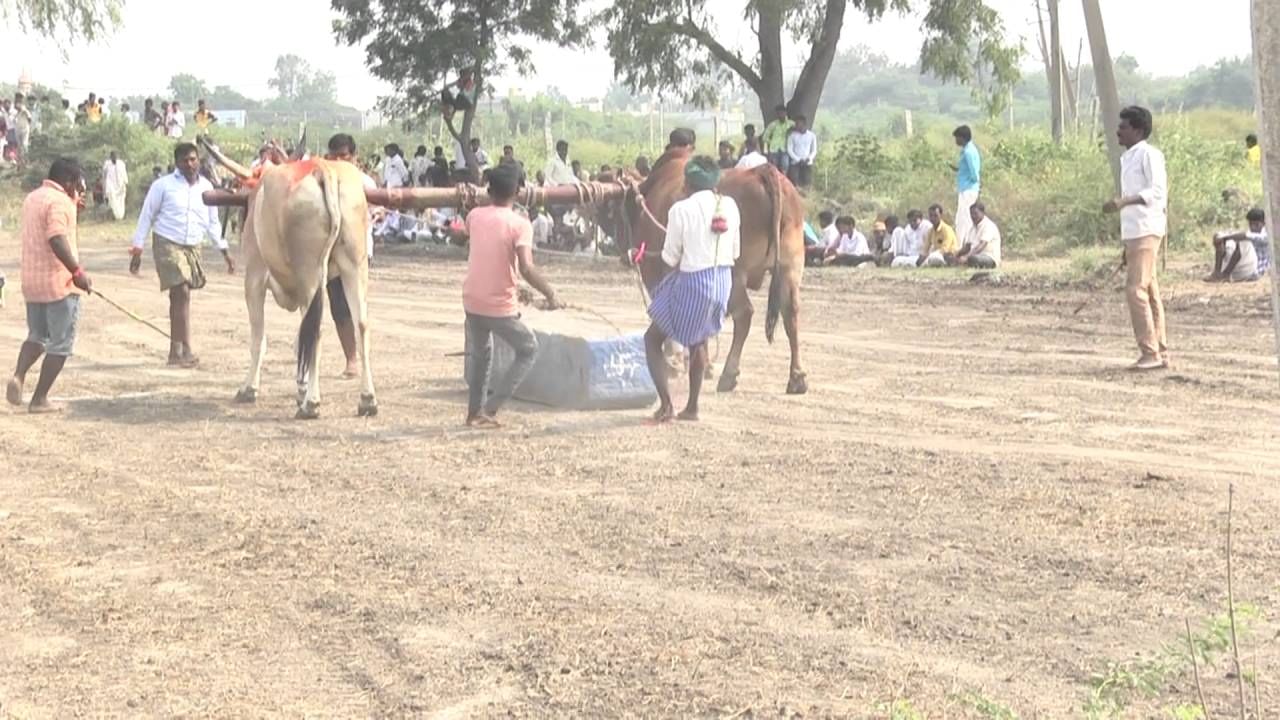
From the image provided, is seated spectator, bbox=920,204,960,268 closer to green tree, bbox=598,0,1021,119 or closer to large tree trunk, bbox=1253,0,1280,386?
green tree, bbox=598,0,1021,119

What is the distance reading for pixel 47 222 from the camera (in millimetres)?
11172

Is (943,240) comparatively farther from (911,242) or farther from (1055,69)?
(1055,69)

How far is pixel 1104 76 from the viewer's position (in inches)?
824

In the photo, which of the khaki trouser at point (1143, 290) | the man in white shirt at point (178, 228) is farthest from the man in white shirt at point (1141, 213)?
the man in white shirt at point (178, 228)

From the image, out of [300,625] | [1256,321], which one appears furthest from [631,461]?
[1256,321]

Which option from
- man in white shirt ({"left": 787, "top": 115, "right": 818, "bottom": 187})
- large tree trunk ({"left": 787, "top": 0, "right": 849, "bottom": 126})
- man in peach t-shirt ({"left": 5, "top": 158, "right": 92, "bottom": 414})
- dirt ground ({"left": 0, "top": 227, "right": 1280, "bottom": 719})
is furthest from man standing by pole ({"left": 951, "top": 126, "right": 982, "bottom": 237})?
man in peach t-shirt ({"left": 5, "top": 158, "right": 92, "bottom": 414})

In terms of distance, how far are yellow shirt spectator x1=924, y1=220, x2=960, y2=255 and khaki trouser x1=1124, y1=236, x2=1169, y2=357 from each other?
368 inches

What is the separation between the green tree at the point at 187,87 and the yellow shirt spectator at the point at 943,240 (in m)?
74.9

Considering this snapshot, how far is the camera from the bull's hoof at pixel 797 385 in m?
12.0

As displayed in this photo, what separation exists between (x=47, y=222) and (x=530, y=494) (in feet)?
14.2

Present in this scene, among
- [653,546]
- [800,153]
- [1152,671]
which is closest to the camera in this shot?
[1152,671]

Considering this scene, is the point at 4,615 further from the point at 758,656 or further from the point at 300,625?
the point at 758,656

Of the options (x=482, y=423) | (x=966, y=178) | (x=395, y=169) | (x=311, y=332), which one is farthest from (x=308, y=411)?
(x=395, y=169)

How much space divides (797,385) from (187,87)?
9170 centimetres
